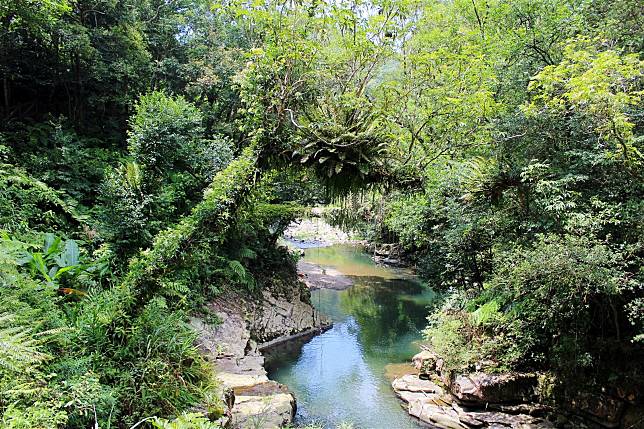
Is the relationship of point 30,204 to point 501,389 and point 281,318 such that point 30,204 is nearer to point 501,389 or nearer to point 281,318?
point 281,318

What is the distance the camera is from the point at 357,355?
9.41 meters

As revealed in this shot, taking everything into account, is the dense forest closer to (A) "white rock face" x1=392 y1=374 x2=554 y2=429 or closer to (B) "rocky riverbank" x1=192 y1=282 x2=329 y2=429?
(B) "rocky riverbank" x1=192 y1=282 x2=329 y2=429

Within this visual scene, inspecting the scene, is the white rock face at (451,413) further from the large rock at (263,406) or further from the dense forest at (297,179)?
the large rock at (263,406)

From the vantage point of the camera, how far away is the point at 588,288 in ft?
17.2

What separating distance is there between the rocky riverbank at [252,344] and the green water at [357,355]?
1.59ft

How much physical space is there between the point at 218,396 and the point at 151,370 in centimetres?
94

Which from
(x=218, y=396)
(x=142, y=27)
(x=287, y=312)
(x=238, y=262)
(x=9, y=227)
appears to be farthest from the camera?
(x=142, y=27)

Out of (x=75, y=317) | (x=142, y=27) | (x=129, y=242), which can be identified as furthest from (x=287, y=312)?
(x=142, y=27)

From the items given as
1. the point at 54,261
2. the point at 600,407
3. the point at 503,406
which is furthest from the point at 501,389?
the point at 54,261

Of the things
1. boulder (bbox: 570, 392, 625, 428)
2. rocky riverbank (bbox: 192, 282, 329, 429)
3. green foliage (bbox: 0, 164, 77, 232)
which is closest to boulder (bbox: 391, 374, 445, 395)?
boulder (bbox: 570, 392, 625, 428)

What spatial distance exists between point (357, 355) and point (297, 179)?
650 cm

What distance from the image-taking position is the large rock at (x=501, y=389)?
6645 millimetres

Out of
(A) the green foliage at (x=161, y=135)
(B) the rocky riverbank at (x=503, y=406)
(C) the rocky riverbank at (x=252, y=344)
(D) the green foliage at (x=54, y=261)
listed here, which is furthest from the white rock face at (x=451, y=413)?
(A) the green foliage at (x=161, y=135)

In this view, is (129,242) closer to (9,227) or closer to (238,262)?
(9,227)
